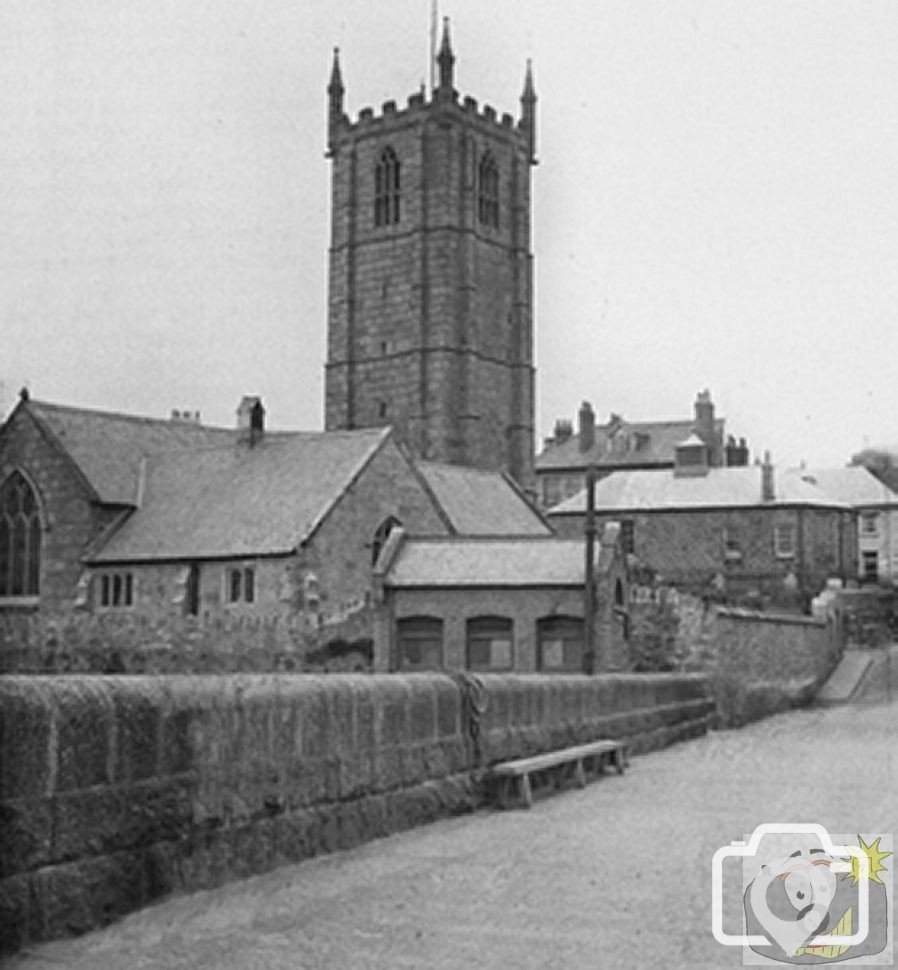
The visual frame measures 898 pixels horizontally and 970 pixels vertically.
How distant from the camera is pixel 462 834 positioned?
13.7 meters

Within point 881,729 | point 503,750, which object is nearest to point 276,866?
point 503,750

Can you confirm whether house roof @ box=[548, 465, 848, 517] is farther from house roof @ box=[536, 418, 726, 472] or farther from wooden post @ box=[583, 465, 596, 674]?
wooden post @ box=[583, 465, 596, 674]

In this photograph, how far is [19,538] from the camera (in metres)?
53.6

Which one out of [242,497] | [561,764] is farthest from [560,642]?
[561,764]

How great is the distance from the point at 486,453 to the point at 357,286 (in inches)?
469

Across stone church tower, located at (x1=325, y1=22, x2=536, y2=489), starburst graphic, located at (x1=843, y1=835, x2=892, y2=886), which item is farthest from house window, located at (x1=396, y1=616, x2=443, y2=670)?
stone church tower, located at (x1=325, y1=22, x2=536, y2=489)

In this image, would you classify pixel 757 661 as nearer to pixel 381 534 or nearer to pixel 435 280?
pixel 381 534

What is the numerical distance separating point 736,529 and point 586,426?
26316 mm

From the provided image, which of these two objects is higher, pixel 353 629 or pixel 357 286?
pixel 357 286

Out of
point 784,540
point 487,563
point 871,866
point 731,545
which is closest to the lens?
point 871,866

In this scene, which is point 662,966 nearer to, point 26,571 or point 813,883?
point 813,883

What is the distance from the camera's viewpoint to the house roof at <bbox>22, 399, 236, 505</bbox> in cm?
5225

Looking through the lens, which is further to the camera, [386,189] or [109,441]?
[386,189]

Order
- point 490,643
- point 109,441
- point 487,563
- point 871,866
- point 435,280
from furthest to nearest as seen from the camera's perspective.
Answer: point 435,280 < point 109,441 < point 487,563 < point 490,643 < point 871,866
